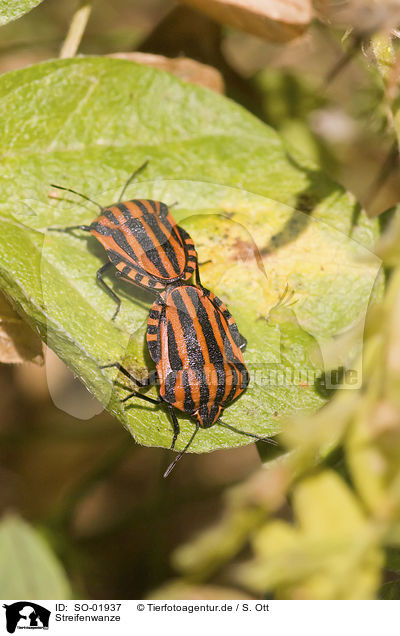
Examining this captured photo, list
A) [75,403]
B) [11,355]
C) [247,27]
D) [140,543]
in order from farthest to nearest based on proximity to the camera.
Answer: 1. [140,543]
2. [247,27]
3. [75,403]
4. [11,355]

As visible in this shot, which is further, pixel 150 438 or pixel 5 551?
pixel 5 551

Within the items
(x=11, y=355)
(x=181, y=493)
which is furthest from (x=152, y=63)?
(x=181, y=493)

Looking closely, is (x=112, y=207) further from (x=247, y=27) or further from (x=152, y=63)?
(x=247, y=27)

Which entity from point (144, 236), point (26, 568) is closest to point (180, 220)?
point (144, 236)

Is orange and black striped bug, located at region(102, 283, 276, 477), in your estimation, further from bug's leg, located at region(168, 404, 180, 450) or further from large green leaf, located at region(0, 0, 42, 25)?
large green leaf, located at region(0, 0, 42, 25)
